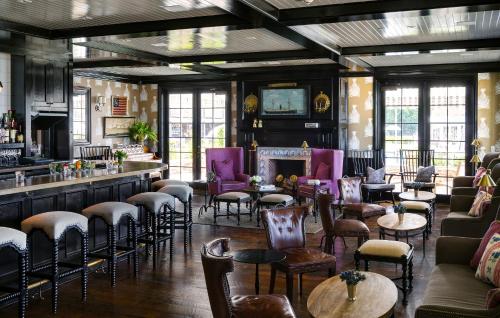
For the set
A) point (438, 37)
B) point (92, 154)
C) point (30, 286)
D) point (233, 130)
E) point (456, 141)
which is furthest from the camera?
point (233, 130)

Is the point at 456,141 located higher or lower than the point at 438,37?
lower

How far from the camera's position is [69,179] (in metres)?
5.95

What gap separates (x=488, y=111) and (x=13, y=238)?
984 cm

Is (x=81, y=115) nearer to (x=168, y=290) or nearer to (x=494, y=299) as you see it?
(x=168, y=290)

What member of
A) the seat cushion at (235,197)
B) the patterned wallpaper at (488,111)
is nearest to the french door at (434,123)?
the patterned wallpaper at (488,111)

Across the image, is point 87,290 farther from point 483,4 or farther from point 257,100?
point 257,100

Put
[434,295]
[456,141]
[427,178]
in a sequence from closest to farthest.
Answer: [434,295] → [427,178] → [456,141]

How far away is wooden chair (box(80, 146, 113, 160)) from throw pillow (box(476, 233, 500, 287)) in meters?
9.54

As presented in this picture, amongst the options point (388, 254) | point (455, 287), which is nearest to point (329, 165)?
point (388, 254)

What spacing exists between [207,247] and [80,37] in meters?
5.26

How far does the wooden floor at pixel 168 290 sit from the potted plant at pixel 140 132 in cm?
672


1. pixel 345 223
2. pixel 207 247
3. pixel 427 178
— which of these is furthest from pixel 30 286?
pixel 427 178

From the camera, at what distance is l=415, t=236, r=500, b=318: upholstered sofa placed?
3.32 metres

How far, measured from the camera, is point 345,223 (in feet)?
21.9
